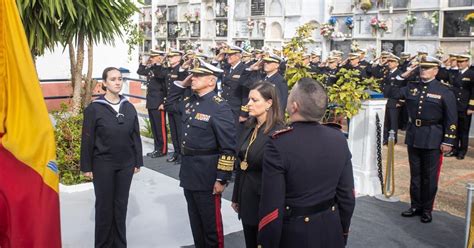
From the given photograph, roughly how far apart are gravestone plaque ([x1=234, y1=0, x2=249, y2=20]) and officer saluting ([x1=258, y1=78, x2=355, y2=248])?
54.5 ft

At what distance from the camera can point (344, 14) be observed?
15.9 m

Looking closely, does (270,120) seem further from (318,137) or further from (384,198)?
(384,198)

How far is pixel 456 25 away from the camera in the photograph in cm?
1301

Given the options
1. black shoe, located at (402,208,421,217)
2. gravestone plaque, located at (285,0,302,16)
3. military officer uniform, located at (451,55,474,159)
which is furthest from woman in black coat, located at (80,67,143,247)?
gravestone plaque, located at (285,0,302,16)

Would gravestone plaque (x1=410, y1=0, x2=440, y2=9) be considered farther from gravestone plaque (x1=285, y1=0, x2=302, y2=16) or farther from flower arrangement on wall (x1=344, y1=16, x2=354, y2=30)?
gravestone plaque (x1=285, y1=0, x2=302, y2=16)

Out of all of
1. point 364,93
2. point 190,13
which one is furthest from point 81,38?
point 190,13

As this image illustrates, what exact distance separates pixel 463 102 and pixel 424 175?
4.77m

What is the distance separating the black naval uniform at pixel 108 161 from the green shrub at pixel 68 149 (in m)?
2.49

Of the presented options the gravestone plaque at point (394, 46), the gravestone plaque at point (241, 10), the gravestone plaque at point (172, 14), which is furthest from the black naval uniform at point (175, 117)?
the gravestone plaque at point (172, 14)

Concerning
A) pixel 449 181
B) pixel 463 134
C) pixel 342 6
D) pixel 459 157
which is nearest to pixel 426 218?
pixel 449 181

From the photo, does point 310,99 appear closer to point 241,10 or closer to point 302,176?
point 302,176

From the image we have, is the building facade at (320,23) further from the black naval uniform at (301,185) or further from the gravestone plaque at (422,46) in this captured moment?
the black naval uniform at (301,185)

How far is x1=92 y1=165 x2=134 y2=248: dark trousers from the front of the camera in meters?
4.46

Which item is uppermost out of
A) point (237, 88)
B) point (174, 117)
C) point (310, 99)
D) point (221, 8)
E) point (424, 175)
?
point (221, 8)
